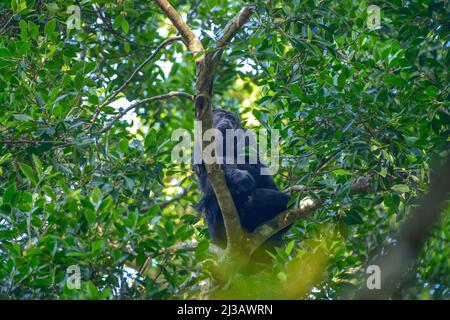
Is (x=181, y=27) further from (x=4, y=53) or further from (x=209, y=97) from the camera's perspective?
(x=4, y=53)

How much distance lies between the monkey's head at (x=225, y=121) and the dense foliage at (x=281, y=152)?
93 cm

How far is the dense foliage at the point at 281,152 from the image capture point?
517 cm

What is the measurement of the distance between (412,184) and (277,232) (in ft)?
5.22

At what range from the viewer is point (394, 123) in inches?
245

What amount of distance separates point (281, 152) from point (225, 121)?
113 centimetres

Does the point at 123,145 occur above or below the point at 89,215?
above

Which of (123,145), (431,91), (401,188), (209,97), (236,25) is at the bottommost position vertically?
(401,188)

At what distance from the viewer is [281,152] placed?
7.52m

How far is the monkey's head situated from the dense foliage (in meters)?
0.93

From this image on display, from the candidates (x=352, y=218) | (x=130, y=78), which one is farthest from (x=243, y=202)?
(x=130, y=78)

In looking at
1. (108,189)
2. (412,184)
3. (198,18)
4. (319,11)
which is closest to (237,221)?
(108,189)

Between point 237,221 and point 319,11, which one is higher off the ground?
point 319,11

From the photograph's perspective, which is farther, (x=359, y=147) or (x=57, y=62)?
(x=57, y=62)
